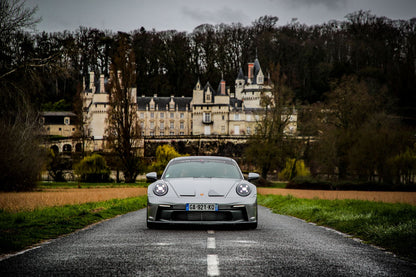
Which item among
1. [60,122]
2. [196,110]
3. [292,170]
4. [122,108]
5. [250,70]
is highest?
[250,70]

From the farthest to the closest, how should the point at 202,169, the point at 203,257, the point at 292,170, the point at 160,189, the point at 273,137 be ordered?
1. the point at 292,170
2. the point at 273,137
3. the point at 202,169
4. the point at 160,189
5. the point at 203,257

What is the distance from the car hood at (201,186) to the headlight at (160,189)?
145 millimetres

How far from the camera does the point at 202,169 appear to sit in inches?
413

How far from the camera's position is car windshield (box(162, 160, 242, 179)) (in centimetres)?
1035

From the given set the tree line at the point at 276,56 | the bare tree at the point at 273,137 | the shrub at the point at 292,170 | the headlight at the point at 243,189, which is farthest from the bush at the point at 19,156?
the tree line at the point at 276,56

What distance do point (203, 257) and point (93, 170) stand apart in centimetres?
5818

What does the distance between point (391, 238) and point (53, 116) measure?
112 metres

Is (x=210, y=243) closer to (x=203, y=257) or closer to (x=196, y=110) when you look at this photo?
(x=203, y=257)

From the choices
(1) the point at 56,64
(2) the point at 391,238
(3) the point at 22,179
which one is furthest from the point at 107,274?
(3) the point at 22,179

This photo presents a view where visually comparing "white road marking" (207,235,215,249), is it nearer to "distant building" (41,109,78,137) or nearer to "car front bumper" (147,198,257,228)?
"car front bumper" (147,198,257,228)

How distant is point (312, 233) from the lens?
977 cm

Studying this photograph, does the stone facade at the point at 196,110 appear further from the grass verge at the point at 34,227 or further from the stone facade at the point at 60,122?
the grass verge at the point at 34,227

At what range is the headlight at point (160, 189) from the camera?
30.8 ft

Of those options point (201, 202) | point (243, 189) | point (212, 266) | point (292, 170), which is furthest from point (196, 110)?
point (212, 266)
